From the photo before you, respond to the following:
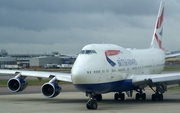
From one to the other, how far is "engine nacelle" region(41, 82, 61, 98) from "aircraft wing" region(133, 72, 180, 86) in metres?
5.55

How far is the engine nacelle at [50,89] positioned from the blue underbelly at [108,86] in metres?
4.07

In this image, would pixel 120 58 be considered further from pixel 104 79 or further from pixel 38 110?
pixel 38 110

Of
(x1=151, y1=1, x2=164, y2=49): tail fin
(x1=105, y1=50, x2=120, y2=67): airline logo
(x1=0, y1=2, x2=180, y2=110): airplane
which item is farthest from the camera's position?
(x1=151, y1=1, x2=164, y2=49): tail fin

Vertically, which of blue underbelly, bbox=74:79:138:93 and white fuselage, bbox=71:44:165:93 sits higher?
white fuselage, bbox=71:44:165:93

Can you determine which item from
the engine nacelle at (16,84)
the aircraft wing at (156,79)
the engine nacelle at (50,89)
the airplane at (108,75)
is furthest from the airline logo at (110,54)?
the engine nacelle at (16,84)

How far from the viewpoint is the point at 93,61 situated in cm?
2719

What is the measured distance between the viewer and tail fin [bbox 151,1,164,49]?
42.9 metres

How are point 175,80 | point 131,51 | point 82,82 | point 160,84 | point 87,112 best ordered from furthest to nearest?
point 131,51 → point 160,84 → point 175,80 → point 82,82 → point 87,112

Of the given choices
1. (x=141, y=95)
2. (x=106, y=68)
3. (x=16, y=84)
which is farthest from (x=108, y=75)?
(x=16, y=84)

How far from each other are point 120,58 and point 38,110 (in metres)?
8.15

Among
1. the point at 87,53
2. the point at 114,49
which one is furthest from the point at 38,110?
the point at 114,49

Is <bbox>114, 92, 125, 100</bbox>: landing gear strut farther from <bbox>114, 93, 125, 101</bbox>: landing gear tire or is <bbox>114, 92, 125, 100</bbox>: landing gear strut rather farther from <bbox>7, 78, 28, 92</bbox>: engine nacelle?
<bbox>7, 78, 28, 92</bbox>: engine nacelle

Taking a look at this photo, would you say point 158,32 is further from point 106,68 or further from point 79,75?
point 79,75

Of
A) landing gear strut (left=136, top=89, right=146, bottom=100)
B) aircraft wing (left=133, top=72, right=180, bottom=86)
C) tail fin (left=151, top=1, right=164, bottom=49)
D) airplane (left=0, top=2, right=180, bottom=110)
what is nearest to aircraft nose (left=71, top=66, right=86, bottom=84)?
airplane (left=0, top=2, right=180, bottom=110)
